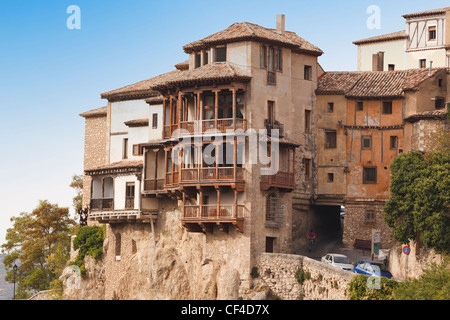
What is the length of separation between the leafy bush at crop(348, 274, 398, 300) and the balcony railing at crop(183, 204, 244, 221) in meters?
Result: 11.6

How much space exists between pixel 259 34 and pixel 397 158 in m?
12.6

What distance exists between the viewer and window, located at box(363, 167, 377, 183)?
70.0 meters

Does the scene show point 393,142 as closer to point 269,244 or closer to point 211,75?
point 269,244

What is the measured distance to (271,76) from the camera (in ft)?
218

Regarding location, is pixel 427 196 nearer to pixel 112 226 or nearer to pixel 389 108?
pixel 389 108

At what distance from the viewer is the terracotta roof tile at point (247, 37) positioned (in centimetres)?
6562

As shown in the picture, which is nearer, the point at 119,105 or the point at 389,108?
the point at 389,108

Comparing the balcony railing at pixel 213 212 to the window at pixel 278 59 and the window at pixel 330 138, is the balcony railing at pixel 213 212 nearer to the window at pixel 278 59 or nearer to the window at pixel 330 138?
the window at pixel 278 59

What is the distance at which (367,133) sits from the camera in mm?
70438

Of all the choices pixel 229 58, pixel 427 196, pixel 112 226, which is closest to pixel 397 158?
pixel 427 196

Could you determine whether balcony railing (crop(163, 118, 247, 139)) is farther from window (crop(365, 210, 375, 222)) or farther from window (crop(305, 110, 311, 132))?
window (crop(365, 210, 375, 222))

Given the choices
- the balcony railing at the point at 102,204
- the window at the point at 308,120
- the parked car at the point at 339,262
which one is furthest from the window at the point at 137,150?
the parked car at the point at 339,262

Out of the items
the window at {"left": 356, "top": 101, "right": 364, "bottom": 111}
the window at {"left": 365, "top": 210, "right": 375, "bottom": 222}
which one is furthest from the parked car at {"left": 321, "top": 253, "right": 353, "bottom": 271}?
the window at {"left": 356, "top": 101, "right": 364, "bottom": 111}

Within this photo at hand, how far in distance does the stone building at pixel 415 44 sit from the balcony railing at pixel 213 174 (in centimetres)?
2862
